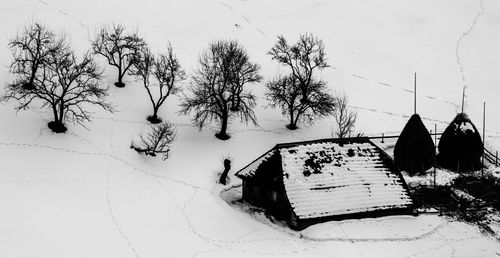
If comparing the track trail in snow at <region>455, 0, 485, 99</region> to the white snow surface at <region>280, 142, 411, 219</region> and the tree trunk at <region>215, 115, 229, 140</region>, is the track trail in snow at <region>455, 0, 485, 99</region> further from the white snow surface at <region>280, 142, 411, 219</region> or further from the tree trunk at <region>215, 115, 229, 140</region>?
the tree trunk at <region>215, 115, 229, 140</region>

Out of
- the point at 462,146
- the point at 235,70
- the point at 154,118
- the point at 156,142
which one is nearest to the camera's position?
the point at 156,142

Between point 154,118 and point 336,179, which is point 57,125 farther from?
point 336,179

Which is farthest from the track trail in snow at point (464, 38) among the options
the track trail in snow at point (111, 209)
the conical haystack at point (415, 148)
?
the track trail in snow at point (111, 209)

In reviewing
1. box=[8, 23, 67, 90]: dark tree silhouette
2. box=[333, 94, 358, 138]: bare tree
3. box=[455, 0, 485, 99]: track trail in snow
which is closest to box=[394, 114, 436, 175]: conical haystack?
box=[333, 94, 358, 138]: bare tree

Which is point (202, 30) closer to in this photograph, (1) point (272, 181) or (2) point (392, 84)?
(2) point (392, 84)

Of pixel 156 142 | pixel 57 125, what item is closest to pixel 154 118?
pixel 156 142

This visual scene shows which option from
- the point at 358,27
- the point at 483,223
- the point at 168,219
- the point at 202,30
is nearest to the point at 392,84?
the point at 358,27
